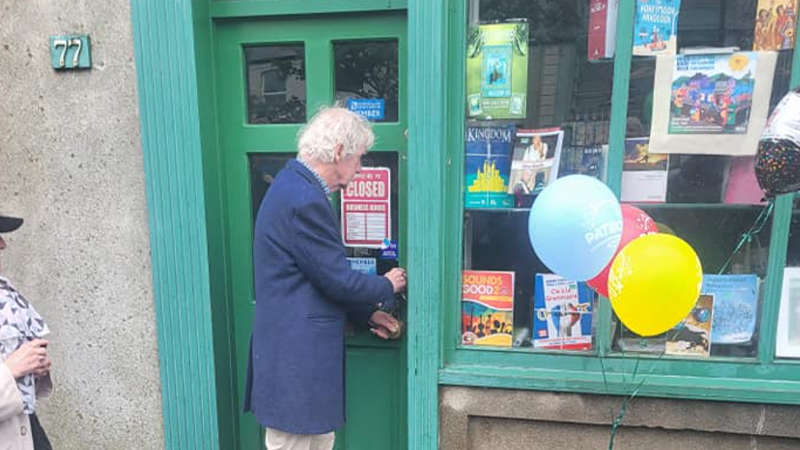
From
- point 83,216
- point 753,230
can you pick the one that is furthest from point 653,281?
point 83,216

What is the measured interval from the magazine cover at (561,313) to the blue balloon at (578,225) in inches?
20.6

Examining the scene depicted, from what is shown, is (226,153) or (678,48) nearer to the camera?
(678,48)

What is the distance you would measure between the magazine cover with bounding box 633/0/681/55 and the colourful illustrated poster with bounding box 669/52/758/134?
0.27ft

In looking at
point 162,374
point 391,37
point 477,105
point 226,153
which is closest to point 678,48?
point 477,105

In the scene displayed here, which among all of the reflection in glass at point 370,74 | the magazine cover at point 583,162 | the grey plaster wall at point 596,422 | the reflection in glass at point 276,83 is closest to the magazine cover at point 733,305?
the grey plaster wall at point 596,422

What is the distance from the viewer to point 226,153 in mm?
2576

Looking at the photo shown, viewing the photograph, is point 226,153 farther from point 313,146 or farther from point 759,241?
point 759,241

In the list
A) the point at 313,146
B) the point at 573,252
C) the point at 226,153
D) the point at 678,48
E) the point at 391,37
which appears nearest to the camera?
the point at 573,252

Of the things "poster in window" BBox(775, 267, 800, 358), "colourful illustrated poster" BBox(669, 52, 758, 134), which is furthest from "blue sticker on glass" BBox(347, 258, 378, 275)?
"poster in window" BBox(775, 267, 800, 358)

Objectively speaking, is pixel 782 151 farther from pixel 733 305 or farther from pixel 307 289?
pixel 307 289

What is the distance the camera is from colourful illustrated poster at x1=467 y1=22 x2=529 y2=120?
227 centimetres

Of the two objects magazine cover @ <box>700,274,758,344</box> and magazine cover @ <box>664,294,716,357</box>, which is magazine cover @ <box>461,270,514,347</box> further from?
magazine cover @ <box>700,274,758,344</box>

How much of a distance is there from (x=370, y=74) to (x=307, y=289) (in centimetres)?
104

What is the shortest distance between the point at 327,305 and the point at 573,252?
0.92 metres
